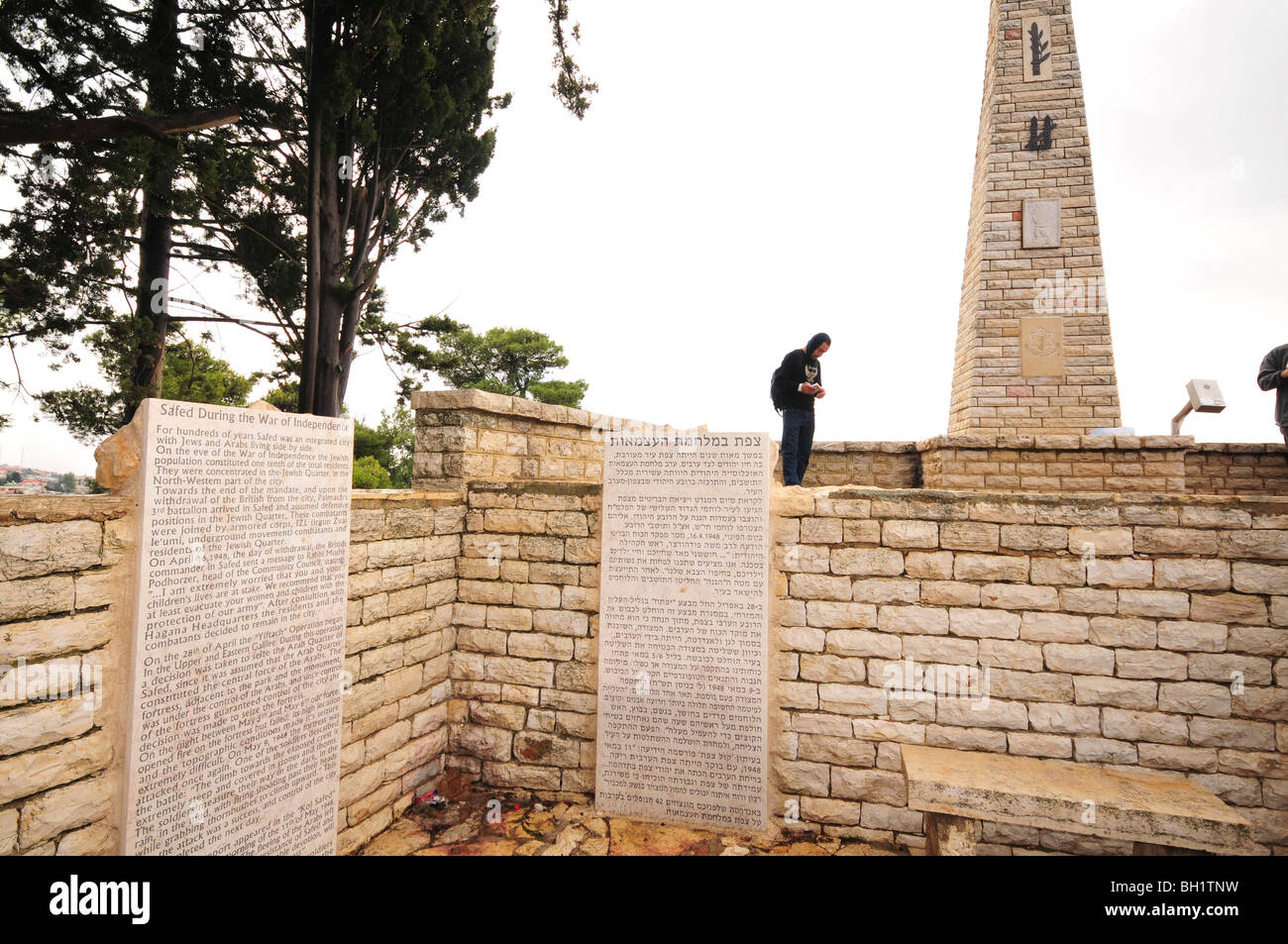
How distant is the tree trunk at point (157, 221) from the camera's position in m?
7.43

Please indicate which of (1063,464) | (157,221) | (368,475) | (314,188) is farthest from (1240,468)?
(157,221)

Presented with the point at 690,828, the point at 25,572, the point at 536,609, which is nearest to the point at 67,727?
the point at 25,572

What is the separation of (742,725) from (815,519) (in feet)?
4.82

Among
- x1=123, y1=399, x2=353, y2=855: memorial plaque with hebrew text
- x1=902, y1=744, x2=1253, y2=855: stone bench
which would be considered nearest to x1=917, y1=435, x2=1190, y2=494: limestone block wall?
x1=902, y1=744, x2=1253, y2=855: stone bench

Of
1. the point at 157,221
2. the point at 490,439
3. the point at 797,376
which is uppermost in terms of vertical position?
the point at 157,221

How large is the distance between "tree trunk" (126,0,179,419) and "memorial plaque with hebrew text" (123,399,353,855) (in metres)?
6.46

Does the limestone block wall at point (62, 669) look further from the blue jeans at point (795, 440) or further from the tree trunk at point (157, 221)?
the tree trunk at point (157, 221)

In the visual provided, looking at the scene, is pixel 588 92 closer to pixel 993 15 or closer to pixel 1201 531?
pixel 993 15

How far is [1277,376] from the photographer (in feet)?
18.0

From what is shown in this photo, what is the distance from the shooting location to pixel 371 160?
10734mm

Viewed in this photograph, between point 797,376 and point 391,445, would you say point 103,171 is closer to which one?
point 797,376

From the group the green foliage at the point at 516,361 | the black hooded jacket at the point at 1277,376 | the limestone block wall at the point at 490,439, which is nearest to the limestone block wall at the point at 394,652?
the limestone block wall at the point at 490,439

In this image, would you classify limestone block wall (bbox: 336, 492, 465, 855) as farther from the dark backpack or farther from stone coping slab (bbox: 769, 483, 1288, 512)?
the dark backpack

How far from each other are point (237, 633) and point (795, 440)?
15.9 feet
